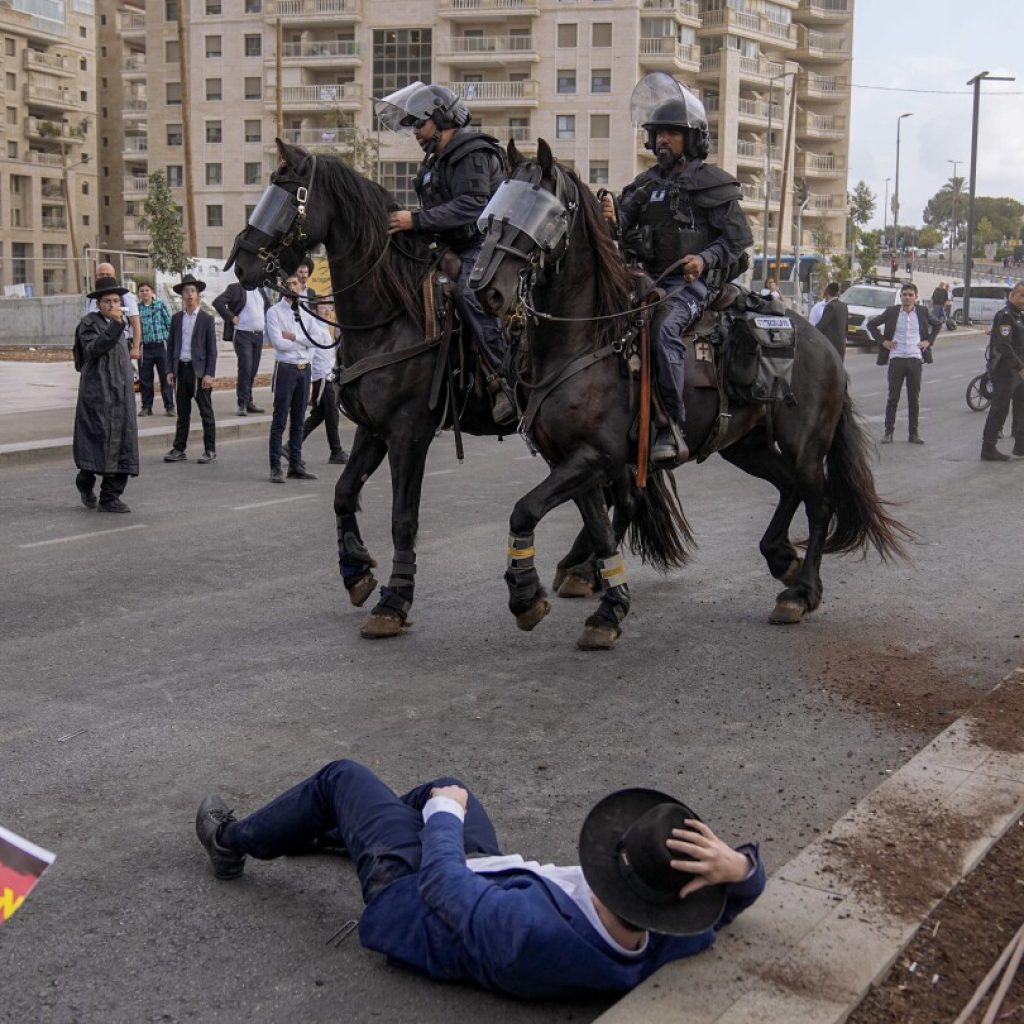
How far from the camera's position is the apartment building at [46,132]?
282ft

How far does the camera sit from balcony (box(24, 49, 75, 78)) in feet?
290

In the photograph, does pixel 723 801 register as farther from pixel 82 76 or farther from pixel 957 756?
pixel 82 76

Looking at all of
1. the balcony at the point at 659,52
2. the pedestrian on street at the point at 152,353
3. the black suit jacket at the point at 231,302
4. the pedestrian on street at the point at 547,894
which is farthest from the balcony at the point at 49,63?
the pedestrian on street at the point at 547,894

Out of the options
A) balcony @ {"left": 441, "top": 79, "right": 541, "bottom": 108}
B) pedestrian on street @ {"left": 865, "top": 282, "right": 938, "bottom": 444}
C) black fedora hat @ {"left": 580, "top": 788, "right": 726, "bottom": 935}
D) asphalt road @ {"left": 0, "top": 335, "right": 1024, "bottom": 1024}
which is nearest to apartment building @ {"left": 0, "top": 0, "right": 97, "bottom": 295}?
balcony @ {"left": 441, "top": 79, "right": 541, "bottom": 108}

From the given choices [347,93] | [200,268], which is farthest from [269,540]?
[347,93]

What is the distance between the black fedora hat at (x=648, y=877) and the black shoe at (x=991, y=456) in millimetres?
13320

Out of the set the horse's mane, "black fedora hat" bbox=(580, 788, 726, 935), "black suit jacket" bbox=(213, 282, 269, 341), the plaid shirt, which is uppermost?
the horse's mane

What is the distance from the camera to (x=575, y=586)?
8.36m

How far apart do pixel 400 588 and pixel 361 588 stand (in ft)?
1.17

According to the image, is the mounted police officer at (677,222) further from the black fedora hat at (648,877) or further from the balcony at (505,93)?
the balcony at (505,93)

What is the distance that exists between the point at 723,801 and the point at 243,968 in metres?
1.96

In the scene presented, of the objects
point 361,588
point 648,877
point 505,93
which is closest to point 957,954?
point 648,877

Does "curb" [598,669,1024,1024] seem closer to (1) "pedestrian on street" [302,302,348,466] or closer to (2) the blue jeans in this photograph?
(2) the blue jeans

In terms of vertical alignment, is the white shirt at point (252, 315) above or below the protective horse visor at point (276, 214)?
below
